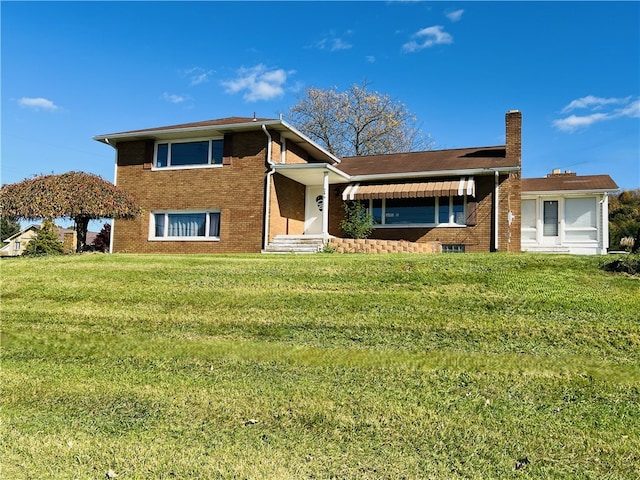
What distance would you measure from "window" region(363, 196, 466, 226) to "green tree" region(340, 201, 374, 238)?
524mm

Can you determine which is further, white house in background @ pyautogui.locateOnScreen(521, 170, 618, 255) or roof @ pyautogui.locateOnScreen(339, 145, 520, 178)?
white house in background @ pyautogui.locateOnScreen(521, 170, 618, 255)

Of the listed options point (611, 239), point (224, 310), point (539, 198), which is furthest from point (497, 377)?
point (611, 239)

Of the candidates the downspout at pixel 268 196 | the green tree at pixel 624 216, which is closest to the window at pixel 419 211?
the downspout at pixel 268 196

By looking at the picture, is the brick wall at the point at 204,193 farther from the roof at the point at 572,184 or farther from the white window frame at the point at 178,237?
the roof at the point at 572,184

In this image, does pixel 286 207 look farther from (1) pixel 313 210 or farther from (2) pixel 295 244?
(2) pixel 295 244

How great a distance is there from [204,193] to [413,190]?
7591 mm

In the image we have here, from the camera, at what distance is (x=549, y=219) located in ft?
71.1

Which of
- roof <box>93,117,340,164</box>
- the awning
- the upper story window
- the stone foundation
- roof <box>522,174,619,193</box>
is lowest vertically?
the stone foundation

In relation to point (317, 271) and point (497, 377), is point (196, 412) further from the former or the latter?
point (317, 271)

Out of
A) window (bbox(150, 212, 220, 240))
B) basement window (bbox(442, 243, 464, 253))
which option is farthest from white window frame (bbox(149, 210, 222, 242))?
basement window (bbox(442, 243, 464, 253))

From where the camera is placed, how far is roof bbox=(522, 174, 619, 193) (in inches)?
816

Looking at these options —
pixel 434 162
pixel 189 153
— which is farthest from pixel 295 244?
pixel 434 162

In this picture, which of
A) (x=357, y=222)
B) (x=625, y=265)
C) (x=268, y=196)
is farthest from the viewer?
(x=357, y=222)

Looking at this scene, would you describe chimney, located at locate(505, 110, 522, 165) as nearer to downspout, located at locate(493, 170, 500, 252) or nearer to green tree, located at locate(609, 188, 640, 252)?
downspout, located at locate(493, 170, 500, 252)
